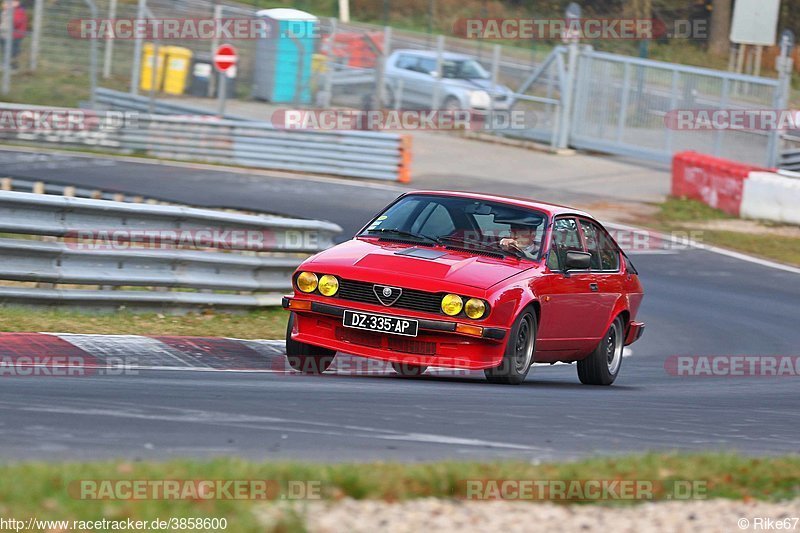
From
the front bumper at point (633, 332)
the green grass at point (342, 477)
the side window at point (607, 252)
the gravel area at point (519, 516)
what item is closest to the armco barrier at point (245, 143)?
the front bumper at point (633, 332)

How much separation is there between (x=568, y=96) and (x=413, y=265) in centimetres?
2211

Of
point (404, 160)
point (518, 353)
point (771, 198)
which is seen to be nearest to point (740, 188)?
point (771, 198)

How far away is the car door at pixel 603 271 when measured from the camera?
10.4 meters

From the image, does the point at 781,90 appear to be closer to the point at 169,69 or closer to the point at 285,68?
the point at 285,68

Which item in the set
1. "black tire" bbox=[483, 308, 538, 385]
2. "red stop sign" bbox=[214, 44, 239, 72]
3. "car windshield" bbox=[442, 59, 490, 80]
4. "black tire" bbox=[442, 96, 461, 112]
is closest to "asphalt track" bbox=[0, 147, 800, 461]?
"black tire" bbox=[483, 308, 538, 385]

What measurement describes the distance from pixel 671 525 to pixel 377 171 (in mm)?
20474

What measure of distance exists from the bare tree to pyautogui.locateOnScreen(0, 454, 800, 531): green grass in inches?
1699

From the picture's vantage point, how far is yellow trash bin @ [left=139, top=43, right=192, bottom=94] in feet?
102

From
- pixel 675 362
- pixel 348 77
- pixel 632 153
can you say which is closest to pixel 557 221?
pixel 675 362

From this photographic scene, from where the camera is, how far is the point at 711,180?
934 inches

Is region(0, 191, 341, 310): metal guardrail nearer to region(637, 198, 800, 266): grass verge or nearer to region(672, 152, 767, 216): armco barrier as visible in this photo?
region(637, 198, 800, 266): grass verge

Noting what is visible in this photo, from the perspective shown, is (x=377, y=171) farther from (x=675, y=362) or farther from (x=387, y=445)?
(x=387, y=445)

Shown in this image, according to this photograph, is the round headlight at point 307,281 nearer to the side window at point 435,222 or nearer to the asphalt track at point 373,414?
the asphalt track at point 373,414

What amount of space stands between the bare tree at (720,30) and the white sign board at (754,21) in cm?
2224
